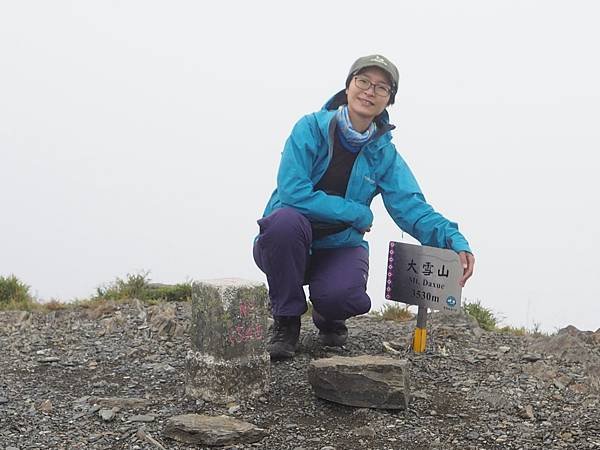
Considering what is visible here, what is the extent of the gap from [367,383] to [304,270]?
3.73ft

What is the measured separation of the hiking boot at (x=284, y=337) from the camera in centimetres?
539

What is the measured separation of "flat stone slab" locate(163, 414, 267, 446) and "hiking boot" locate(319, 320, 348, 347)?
187 cm

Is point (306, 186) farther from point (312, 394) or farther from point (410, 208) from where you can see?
point (312, 394)

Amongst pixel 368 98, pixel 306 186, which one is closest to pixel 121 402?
pixel 306 186

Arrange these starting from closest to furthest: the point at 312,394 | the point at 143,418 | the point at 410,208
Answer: the point at 143,418
the point at 312,394
the point at 410,208

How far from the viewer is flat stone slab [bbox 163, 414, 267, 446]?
156 inches

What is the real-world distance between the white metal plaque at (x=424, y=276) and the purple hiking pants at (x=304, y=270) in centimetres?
25

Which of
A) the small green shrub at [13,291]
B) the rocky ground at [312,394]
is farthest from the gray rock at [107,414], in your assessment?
the small green shrub at [13,291]

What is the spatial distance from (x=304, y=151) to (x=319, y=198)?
1.16 feet

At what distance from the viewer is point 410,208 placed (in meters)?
5.59

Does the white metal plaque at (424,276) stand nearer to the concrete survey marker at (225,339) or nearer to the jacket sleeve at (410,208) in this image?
the jacket sleeve at (410,208)

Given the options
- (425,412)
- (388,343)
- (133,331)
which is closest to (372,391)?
(425,412)

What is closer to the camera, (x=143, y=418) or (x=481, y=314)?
(x=143, y=418)

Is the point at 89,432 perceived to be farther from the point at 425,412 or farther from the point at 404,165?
the point at 404,165
